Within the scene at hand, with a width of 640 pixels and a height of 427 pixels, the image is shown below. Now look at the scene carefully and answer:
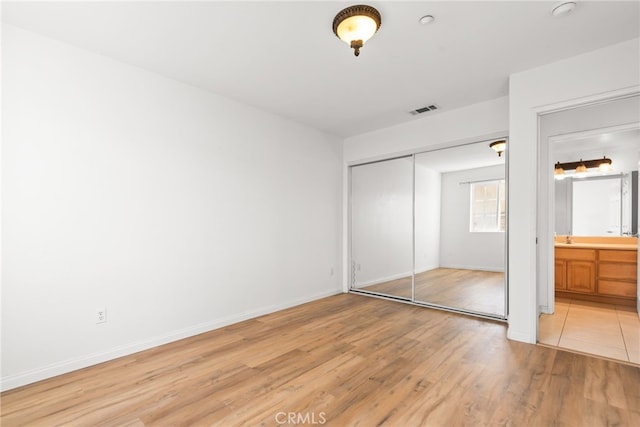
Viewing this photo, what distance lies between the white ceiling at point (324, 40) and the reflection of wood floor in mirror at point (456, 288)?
8.86 feet

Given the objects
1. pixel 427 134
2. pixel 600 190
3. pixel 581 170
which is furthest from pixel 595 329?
pixel 427 134

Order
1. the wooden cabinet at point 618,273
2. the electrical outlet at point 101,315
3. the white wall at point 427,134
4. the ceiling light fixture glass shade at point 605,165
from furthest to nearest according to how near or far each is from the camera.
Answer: the ceiling light fixture glass shade at point 605,165 < the wooden cabinet at point 618,273 < the white wall at point 427,134 < the electrical outlet at point 101,315

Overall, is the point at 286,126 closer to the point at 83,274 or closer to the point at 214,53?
the point at 214,53

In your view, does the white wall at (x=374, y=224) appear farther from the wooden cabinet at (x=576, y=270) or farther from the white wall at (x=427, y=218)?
the wooden cabinet at (x=576, y=270)

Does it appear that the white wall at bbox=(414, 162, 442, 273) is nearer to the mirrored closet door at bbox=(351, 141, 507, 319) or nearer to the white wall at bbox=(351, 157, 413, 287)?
the mirrored closet door at bbox=(351, 141, 507, 319)

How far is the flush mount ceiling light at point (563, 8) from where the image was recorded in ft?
6.64

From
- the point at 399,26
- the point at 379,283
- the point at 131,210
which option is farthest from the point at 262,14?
the point at 379,283

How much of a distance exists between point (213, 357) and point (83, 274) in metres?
1.34

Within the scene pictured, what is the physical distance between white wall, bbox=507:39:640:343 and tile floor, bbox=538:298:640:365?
16.5 inches

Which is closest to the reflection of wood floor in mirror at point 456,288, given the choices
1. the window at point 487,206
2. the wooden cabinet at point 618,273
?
the window at point 487,206

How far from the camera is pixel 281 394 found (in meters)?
2.07

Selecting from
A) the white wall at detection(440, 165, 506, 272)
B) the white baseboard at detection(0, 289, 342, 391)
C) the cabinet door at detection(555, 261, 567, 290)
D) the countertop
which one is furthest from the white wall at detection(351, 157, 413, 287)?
the countertop

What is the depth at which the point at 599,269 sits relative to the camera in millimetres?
4199

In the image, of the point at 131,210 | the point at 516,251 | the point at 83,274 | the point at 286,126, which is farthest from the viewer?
the point at 286,126
